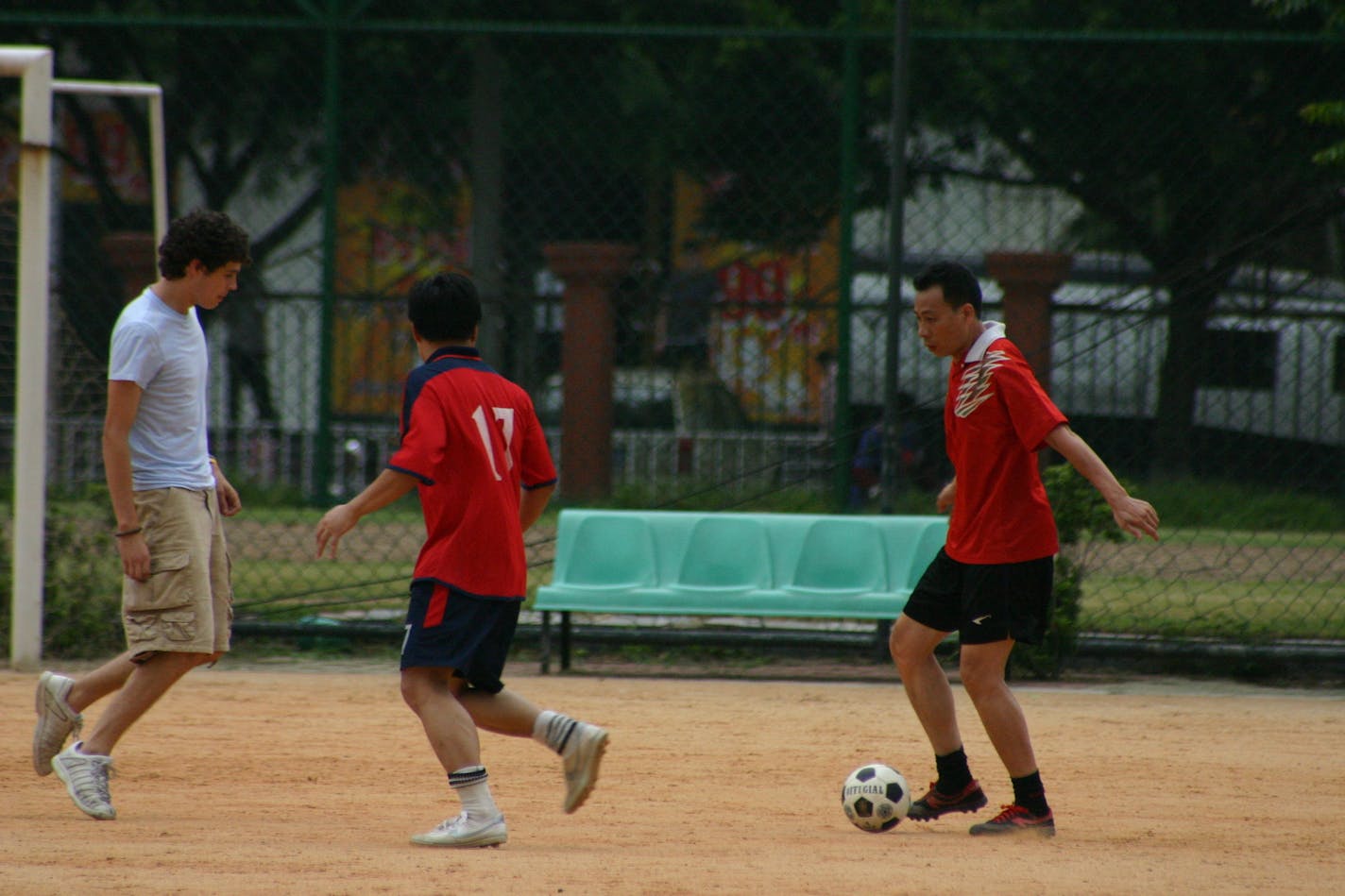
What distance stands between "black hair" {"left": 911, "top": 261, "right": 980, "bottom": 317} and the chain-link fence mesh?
311cm

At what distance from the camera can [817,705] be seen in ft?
22.7

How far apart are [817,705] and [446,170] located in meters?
4.57

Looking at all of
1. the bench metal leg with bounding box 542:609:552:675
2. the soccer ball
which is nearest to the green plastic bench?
the bench metal leg with bounding box 542:609:552:675

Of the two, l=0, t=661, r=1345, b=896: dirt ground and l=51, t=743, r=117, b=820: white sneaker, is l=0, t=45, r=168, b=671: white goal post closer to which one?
l=0, t=661, r=1345, b=896: dirt ground

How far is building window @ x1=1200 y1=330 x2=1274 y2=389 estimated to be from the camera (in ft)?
27.2

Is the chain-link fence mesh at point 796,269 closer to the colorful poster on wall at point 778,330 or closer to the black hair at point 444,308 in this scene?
the colorful poster on wall at point 778,330

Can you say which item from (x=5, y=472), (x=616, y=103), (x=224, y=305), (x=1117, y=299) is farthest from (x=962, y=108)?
(x=5, y=472)

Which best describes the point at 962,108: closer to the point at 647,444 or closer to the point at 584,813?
the point at 647,444

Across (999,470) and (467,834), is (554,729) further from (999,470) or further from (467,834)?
(999,470)

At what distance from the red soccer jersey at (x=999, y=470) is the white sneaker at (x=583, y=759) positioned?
3.88 ft

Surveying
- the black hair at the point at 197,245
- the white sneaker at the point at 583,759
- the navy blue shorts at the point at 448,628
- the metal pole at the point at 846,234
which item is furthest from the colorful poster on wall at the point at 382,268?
the white sneaker at the point at 583,759

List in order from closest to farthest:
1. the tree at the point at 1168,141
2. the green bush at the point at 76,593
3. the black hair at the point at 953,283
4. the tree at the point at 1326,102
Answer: the black hair at the point at 953,283, the tree at the point at 1326,102, the green bush at the point at 76,593, the tree at the point at 1168,141

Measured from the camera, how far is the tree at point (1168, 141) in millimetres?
7965

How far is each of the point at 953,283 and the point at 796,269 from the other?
3.97 metres
